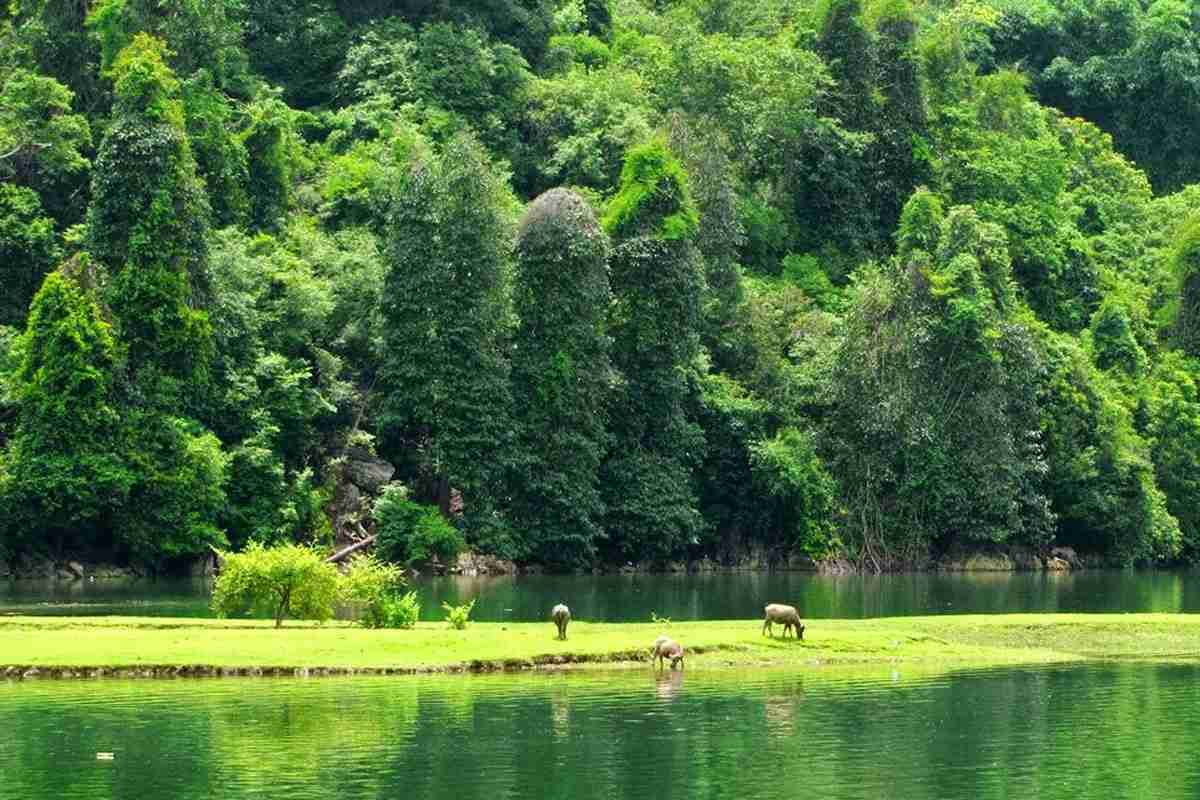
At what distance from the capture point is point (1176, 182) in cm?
14875

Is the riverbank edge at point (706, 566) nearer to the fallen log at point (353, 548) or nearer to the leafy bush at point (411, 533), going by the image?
the leafy bush at point (411, 533)

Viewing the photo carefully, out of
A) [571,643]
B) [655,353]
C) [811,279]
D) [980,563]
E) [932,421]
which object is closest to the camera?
[571,643]

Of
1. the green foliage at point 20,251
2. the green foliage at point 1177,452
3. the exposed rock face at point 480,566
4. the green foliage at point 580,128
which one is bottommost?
the exposed rock face at point 480,566

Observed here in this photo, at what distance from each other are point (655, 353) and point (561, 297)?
6.08 m

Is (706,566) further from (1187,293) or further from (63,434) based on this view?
(1187,293)

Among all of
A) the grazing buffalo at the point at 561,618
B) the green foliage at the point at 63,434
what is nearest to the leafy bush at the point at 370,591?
the grazing buffalo at the point at 561,618

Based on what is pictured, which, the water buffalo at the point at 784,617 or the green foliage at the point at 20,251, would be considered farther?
the green foliage at the point at 20,251

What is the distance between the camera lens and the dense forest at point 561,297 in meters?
88.1

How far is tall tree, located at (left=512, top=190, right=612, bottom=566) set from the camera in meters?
92.2

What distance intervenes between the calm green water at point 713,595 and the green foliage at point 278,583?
22.4 feet

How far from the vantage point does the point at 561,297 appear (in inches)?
3698

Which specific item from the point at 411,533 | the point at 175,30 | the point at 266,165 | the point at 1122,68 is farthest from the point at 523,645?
the point at 1122,68

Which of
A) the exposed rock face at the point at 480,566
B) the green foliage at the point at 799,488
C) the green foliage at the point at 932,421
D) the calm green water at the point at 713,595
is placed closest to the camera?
the calm green water at the point at 713,595

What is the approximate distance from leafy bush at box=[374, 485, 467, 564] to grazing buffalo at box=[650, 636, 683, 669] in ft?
124
